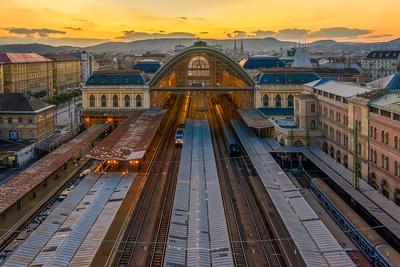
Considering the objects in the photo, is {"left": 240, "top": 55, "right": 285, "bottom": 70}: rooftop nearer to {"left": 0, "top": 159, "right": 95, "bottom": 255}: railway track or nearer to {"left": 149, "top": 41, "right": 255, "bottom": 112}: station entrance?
{"left": 149, "top": 41, "right": 255, "bottom": 112}: station entrance

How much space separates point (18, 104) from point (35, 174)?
2348 centimetres

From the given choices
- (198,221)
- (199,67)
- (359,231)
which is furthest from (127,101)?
(359,231)

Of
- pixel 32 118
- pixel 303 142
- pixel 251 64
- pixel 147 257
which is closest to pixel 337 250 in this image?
pixel 147 257

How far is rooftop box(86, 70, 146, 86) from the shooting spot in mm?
82312

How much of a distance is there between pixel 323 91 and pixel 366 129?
15429mm

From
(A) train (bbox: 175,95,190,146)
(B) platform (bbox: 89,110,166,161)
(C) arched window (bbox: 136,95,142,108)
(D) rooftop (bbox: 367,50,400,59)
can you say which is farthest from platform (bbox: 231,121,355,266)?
(D) rooftop (bbox: 367,50,400,59)

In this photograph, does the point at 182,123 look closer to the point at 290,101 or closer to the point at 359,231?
the point at 290,101

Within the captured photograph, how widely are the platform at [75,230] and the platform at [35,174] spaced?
3917 mm

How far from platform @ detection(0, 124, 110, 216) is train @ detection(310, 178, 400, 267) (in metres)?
23.6

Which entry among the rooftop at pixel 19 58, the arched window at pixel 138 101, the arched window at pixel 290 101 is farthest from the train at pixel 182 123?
the rooftop at pixel 19 58

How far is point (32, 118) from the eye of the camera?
207 feet

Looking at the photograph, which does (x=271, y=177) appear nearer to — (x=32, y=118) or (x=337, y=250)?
(x=337, y=250)

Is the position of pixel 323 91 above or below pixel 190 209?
above

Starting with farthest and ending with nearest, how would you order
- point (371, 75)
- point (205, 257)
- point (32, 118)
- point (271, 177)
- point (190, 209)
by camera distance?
point (371, 75) → point (32, 118) → point (271, 177) → point (190, 209) → point (205, 257)
